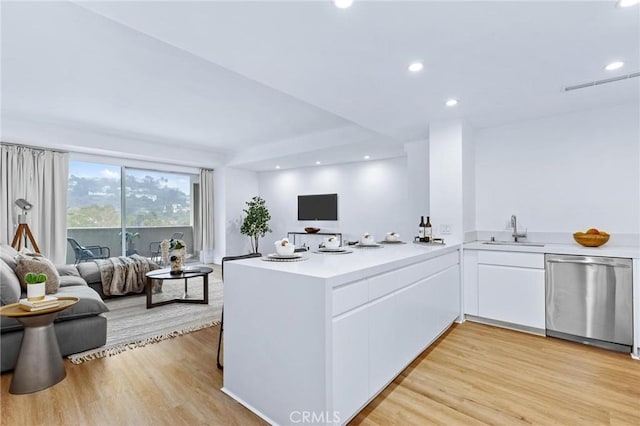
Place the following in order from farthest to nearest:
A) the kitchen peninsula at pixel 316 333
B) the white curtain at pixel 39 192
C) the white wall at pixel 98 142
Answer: the white curtain at pixel 39 192
the white wall at pixel 98 142
the kitchen peninsula at pixel 316 333

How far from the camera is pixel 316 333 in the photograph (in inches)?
57.1

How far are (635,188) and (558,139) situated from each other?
2.72 feet

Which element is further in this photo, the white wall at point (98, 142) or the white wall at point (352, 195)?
the white wall at point (352, 195)

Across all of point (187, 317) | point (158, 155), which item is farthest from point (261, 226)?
point (187, 317)

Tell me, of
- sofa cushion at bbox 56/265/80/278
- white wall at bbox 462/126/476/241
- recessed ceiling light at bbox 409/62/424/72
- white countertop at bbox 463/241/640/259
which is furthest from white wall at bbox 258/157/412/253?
sofa cushion at bbox 56/265/80/278

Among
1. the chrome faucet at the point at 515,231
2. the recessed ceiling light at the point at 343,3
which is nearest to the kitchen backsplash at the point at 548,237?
the chrome faucet at the point at 515,231

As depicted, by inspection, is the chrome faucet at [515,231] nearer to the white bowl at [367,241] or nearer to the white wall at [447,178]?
the white wall at [447,178]

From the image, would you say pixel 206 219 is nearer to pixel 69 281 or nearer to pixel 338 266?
pixel 69 281

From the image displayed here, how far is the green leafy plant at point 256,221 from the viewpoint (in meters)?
7.26

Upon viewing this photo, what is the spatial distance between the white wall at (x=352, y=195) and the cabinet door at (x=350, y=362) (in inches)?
134

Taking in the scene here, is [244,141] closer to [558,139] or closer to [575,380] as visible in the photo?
[558,139]

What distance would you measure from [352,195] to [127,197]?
4.64 m

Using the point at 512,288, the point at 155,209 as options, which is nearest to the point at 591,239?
the point at 512,288

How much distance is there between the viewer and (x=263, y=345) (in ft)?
5.58
